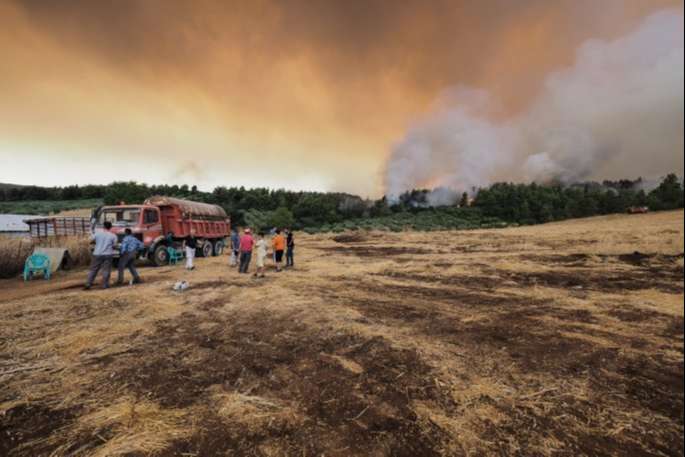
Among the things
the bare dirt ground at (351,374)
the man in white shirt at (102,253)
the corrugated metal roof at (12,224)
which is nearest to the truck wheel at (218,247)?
the man in white shirt at (102,253)

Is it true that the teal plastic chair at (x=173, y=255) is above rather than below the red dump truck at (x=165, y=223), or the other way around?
below

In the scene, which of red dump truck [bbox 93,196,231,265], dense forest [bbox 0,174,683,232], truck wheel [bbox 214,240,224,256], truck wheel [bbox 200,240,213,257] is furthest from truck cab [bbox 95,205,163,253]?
dense forest [bbox 0,174,683,232]

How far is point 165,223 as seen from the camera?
17.8 metres

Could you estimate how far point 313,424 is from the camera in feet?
11.8

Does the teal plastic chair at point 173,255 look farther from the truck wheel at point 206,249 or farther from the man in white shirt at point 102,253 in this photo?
the man in white shirt at point 102,253

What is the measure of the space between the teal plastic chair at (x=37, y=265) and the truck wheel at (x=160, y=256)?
12.8ft

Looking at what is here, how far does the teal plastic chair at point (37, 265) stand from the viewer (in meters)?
13.1

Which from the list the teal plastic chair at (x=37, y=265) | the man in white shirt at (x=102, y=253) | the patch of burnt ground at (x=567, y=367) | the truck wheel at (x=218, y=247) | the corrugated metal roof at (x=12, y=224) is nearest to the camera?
the patch of burnt ground at (x=567, y=367)

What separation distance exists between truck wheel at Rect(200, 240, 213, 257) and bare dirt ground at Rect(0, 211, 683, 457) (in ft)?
39.8

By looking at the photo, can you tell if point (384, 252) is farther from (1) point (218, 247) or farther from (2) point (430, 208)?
(2) point (430, 208)

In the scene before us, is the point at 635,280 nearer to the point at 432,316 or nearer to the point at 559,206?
the point at 432,316

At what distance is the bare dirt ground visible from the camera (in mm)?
3328

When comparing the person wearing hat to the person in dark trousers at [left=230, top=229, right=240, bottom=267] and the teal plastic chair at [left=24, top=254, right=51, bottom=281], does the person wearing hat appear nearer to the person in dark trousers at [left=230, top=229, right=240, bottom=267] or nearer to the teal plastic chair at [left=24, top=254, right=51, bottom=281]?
the person in dark trousers at [left=230, top=229, right=240, bottom=267]

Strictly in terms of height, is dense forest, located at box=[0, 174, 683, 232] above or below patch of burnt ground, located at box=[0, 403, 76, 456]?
above
